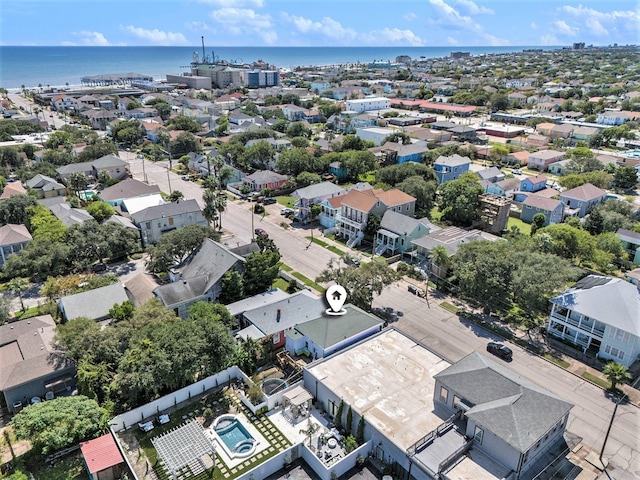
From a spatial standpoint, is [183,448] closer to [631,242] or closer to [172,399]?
[172,399]

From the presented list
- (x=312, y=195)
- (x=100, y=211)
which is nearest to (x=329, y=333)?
(x=312, y=195)

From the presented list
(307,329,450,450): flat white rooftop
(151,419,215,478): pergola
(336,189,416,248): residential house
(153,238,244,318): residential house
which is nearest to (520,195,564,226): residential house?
(336,189,416,248): residential house

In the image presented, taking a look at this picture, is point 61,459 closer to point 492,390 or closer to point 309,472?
point 309,472

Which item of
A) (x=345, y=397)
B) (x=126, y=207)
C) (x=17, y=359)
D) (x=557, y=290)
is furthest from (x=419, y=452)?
(x=126, y=207)

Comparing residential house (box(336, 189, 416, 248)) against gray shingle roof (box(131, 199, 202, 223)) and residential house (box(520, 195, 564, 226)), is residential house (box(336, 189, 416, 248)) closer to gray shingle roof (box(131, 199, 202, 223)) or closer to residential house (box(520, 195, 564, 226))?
residential house (box(520, 195, 564, 226))

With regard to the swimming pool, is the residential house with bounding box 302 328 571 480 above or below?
above

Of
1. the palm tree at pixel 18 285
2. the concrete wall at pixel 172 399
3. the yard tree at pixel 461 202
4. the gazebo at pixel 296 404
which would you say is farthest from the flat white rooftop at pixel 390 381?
the yard tree at pixel 461 202

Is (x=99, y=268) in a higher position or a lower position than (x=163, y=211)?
lower
